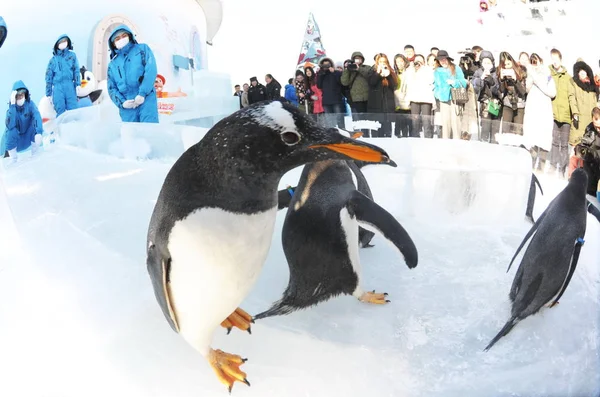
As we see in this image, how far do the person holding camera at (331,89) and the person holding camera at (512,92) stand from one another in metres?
A: 0.31

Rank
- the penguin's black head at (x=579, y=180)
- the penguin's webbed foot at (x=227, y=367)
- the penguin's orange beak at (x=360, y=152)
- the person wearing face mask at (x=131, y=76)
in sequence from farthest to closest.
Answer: the person wearing face mask at (x=131, y=76) → the penguin's black head at (x=579, y=180) → the penguin's webbed foot at (x=227, y=367) → the penguin's orange beak at (x=360, y=152)

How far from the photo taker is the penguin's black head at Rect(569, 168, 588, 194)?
2.63 feet

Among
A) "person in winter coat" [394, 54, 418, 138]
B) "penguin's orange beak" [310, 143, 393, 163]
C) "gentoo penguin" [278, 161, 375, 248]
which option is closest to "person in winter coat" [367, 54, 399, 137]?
"person in winter coat" [394, 54, 418, 138]

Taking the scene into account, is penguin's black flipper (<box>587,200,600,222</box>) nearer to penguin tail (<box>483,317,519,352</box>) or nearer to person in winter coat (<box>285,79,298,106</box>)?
penguin tail (<box>483,317,519,352</box>)

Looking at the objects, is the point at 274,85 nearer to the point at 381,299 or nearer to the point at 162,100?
the point at 162,100

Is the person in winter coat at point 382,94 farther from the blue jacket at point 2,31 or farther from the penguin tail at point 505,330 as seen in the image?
the blue jacket at point 2,31

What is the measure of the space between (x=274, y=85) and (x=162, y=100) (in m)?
0.27

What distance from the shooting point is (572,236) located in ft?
2.58

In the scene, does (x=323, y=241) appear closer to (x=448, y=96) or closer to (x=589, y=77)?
(x=448, y=96)

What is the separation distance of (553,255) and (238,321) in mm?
527

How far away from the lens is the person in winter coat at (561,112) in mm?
845

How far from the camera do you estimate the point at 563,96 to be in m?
0.86

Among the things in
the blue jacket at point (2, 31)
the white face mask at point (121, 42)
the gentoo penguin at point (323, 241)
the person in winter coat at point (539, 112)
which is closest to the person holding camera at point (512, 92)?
the person in winter coat at point (539, 112)

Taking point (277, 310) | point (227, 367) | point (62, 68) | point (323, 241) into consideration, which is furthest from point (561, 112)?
point (62, 68)
